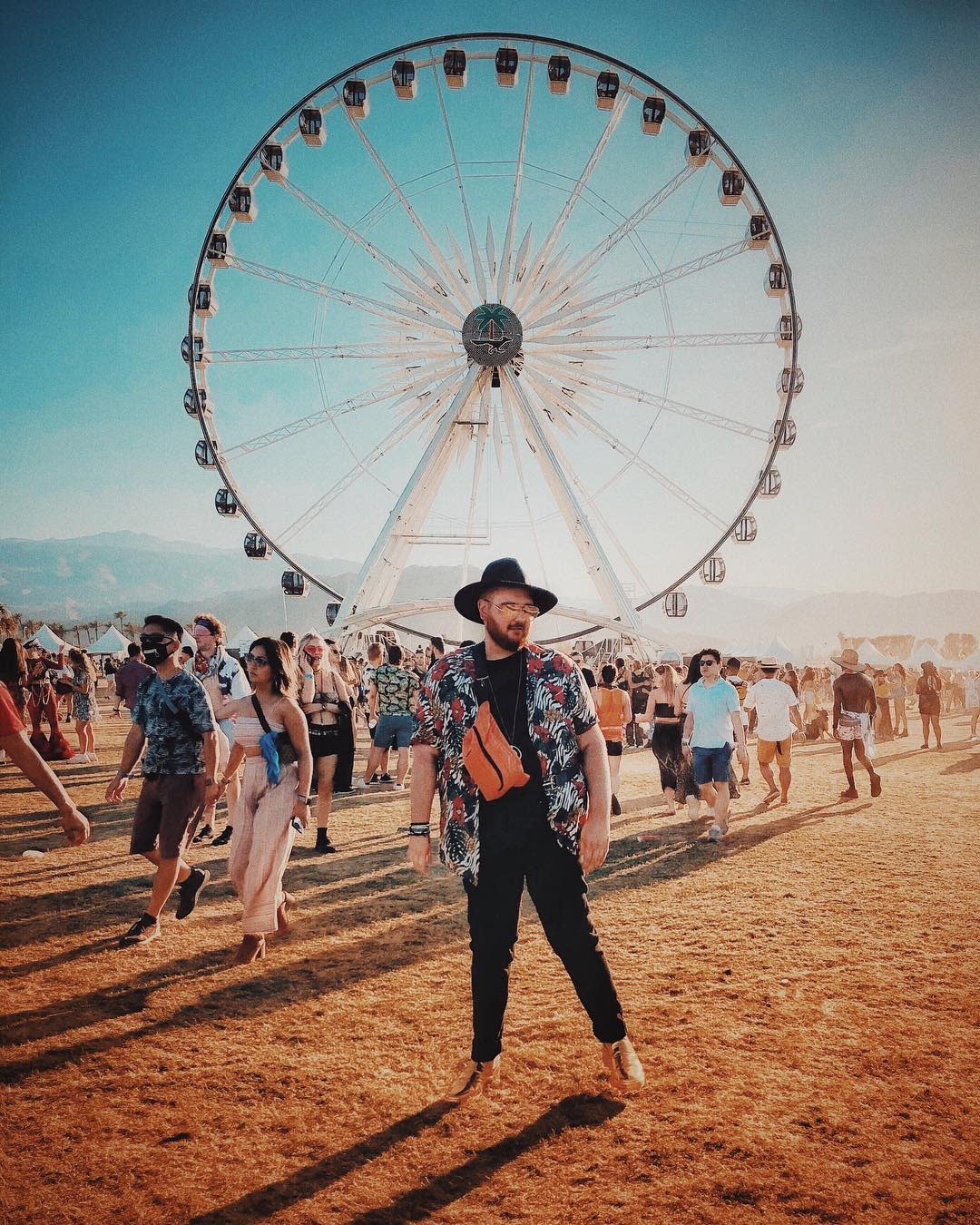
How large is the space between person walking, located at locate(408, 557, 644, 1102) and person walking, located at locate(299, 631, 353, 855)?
393 cm

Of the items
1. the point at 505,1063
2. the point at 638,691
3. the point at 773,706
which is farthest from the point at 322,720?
the point at 638,691

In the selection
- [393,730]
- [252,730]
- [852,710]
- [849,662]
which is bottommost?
[852,710]

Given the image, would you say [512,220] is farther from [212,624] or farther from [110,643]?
[110,643]

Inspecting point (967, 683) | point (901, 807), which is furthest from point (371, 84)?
point (967, 683)

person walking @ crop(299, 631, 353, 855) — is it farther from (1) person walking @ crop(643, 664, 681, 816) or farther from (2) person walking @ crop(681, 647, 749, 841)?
(1) person walking @ crop(643, 664, 681, 816)

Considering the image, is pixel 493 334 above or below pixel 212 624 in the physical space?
above

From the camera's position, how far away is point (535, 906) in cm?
267

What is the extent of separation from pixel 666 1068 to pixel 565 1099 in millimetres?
514

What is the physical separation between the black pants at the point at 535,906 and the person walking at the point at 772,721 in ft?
20.6

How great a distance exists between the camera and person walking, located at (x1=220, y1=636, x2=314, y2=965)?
4113 millimetres

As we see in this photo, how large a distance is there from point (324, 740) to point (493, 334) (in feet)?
44.5

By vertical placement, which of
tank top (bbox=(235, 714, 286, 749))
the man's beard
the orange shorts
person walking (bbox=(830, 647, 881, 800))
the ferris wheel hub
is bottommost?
the orange shorts

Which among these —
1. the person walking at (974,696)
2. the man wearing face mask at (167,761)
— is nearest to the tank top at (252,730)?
the man wearing face mask at (167,761)

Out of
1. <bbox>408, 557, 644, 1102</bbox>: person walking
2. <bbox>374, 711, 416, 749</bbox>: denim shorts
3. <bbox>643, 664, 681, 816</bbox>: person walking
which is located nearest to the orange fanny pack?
<bbox>408, 557, 644, 1102</bbox>: person walking
